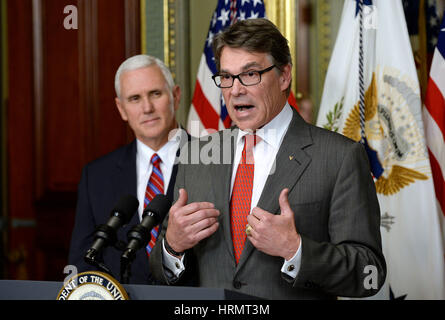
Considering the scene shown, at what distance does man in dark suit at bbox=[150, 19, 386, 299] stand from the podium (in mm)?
254

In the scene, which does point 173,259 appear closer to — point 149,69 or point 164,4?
point 149,69

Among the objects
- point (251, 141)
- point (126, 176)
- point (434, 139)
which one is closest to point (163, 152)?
point (126, 176)

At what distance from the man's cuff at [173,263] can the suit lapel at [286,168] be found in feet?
0.57

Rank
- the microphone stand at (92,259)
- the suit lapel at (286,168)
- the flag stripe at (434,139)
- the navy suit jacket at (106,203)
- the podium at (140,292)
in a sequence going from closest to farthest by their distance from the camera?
the podium at (140,292) → the microphone stand at (92,259) → the suit lapel at (286,168) → the navy suit jacket at (106,203) → the flag stripe at (434,139)

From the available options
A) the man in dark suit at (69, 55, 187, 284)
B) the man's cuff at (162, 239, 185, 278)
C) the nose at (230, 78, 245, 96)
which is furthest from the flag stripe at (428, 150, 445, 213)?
the man's cuff at (162, 239, 185, 278)

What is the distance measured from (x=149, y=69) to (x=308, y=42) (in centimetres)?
117

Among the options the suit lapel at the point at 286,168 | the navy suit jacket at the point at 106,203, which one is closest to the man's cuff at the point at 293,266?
the suit lapel at the point at 286,168

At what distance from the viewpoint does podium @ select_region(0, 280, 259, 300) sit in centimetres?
108

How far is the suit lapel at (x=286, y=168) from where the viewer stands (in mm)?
1480

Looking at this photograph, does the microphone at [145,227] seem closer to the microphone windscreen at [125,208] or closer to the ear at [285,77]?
the microphone windscreen at [125,208]

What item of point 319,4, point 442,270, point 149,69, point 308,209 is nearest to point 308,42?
point 319,4

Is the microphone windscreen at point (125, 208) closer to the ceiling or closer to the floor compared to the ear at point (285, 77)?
closer to the floor

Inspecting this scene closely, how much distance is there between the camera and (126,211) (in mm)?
1382
